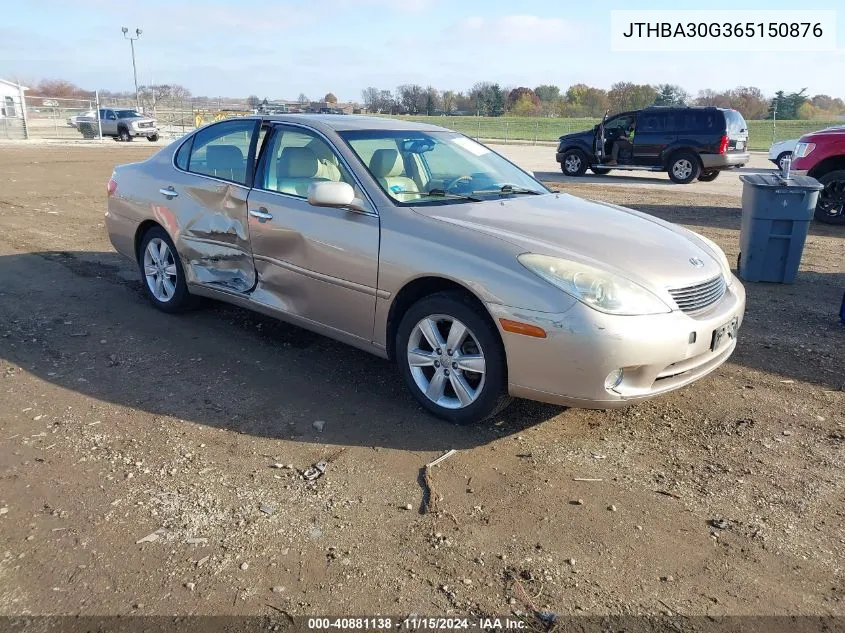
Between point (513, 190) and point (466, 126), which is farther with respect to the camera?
point (466, 126)

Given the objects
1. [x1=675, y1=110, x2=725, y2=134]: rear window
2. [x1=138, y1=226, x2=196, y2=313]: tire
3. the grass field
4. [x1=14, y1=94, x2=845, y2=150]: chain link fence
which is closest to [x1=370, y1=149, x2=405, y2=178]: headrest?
[x1=138, y1=226, x2=196, y2=313]: tire

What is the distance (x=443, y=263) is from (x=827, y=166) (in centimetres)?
889

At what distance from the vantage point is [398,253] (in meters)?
3.98

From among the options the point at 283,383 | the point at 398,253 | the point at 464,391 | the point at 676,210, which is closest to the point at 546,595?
the point at 464,391

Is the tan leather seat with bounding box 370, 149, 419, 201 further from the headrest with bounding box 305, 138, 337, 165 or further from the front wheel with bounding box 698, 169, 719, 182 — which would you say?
the front wheel with bounding box 698, 169, 719, 182

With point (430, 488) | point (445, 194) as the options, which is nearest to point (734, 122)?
point (445, 194)

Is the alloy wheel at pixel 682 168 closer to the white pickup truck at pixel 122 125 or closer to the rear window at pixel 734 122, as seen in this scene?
the rear window at pixel 734 122

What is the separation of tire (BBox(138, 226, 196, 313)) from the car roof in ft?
4.53

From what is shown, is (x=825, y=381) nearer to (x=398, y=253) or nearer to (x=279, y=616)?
(x=398, y=253)

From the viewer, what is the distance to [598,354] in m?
3.38

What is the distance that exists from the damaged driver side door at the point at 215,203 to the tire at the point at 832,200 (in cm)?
870

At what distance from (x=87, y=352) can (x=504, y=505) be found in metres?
3.32

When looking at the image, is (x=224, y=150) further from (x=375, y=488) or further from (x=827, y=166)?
(x=827, y=166)

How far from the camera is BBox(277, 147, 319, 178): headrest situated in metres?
4.66
